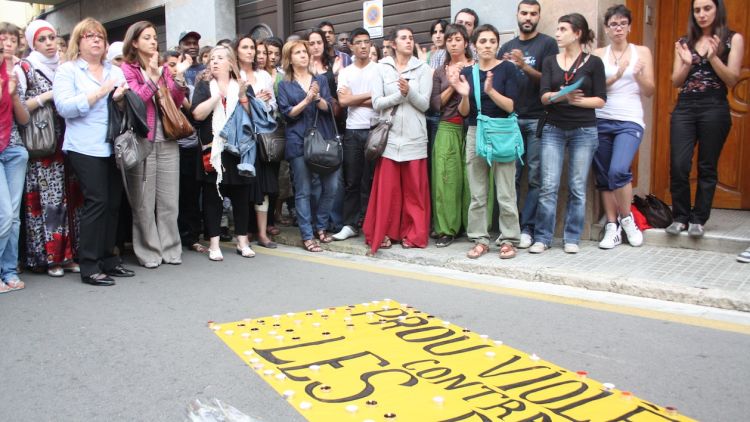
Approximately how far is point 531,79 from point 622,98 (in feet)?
2.68

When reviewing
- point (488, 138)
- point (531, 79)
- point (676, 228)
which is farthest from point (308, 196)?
point (676, 228)

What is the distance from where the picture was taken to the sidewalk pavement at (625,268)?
4.59 metres

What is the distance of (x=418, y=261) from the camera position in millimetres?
6059

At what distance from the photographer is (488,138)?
19.2 feet

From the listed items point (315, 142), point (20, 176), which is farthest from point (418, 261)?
point (20, 176)

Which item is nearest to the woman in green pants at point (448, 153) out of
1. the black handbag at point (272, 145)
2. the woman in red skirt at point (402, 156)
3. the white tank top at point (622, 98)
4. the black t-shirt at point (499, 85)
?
the woman in red skirt at point (402, 156)

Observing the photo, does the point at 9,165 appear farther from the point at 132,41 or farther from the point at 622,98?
the point at 622,98

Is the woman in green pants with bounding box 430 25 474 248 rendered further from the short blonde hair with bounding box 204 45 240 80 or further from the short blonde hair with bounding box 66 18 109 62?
the short blonde hair with bounding box 66 18 109 62

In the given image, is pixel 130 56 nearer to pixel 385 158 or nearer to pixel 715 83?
pixel 385 158

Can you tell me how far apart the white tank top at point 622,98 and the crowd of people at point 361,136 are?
17mm

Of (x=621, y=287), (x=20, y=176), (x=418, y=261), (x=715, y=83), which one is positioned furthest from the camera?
(x=418, y=261)

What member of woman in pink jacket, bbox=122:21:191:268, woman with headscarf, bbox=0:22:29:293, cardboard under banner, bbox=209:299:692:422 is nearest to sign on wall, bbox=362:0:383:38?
woman in pink jacket, bbox=122:21:191:268

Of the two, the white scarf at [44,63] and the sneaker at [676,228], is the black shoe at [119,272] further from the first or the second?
the sneaker at [676,228]

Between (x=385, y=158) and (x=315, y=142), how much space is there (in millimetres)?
721
